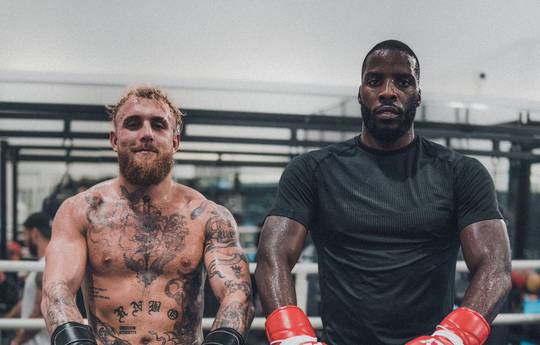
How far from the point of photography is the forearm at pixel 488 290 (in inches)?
53.4

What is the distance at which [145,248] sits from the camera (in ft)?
5.65

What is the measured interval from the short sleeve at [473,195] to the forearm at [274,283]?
563mm

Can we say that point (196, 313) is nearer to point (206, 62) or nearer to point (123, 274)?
point (123, 274)

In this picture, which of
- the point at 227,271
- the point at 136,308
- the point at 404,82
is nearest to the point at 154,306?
the point at 136,308

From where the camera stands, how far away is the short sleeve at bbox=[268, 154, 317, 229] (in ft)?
4.93

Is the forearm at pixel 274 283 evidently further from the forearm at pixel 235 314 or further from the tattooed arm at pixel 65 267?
the tattooed arm at pixel 65 267

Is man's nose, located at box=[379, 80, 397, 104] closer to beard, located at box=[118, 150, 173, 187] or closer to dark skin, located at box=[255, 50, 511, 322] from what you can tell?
dark skin, located at box=[255, 50, 511, 322]

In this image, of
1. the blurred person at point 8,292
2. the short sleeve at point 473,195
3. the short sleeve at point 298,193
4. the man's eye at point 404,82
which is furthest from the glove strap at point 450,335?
the blurred person at point 8,292

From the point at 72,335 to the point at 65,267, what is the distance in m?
0.33

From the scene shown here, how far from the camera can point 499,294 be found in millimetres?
1384

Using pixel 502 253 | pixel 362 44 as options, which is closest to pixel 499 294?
pixel 502 253

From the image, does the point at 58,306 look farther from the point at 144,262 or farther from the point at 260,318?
the point at 260,318

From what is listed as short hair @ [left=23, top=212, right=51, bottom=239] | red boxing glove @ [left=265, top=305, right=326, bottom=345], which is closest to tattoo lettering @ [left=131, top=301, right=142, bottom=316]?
red boxing glove @ [left=265, top=305, right=326, bottom=345]

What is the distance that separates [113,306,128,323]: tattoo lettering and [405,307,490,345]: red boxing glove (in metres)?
0.98
